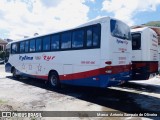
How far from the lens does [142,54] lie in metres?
11.7

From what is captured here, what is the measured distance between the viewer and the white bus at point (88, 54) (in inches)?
359

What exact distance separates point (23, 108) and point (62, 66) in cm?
431

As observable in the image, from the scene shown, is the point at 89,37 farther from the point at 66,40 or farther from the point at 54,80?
the point at 54,80

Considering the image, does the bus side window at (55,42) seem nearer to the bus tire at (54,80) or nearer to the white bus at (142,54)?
the bus tire at (54,80)

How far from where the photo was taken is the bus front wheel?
12273mm

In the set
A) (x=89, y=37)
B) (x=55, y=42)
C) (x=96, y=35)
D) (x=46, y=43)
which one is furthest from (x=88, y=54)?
(x=46, y=43)

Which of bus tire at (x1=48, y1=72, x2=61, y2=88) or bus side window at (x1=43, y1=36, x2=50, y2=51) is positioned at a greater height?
bus side window at (x1=43, y1=36, x2=50, y2=51)

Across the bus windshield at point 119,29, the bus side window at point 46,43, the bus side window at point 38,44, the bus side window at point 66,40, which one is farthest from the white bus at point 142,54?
the bus side window at point 38,44

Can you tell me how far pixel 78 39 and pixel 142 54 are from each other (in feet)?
12.6

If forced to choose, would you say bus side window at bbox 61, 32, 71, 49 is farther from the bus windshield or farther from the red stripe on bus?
the bus windshield

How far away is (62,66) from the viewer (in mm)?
11672

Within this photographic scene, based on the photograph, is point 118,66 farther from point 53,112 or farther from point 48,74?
point 48,74

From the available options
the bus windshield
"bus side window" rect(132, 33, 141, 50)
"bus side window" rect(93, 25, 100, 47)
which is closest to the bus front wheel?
"bus side window" rect(93, 25, 100, 47)

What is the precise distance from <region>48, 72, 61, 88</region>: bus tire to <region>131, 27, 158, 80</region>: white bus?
175 inches
